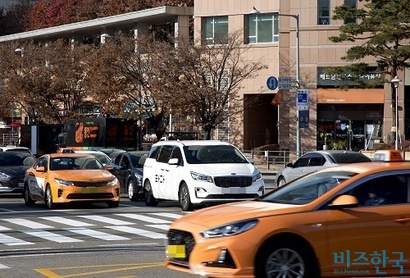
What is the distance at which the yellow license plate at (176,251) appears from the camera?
11.3 metres

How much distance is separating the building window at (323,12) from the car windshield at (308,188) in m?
47.3

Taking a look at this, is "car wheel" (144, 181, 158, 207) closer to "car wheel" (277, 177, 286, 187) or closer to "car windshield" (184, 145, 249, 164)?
"car windshield" (184, 145, 249, 164)

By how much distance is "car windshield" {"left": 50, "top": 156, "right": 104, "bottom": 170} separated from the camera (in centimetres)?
2644

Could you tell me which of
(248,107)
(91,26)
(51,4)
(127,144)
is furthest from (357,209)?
(51,4)

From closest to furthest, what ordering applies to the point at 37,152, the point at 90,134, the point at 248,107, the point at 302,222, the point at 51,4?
the point at 302,222
the point at 90,134
the point at 37,152
the point at 248,107
the point at 51,4

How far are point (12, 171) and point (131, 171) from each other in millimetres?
4183

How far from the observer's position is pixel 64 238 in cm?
1820

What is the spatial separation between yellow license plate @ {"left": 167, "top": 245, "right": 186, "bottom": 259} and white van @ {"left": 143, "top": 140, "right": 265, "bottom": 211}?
11.7 metres

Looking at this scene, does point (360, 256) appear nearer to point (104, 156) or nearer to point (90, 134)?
point (104, 156)

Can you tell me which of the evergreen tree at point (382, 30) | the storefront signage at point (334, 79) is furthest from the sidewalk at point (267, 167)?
the evergreen tree at point (382, 30)

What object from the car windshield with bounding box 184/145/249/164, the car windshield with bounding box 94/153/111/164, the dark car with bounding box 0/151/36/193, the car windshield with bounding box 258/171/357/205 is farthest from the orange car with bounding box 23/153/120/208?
the car windshield with bounding box 258/171/357/205

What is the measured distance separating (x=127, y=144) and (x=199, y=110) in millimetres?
4365

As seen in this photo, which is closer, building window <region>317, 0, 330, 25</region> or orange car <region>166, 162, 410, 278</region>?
orange car <region>166, 162, 410, 278</region>

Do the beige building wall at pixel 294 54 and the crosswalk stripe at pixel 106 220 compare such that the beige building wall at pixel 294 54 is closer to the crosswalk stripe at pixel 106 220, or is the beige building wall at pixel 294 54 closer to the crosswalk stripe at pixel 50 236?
the crosswalk stripe at pixel 106 220
